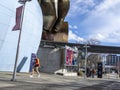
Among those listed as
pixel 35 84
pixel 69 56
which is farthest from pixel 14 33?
pixel 69 56

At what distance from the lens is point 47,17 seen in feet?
200

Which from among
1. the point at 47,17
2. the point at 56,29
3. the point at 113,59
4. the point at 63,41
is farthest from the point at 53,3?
the point at 113,59

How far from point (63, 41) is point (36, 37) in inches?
1865

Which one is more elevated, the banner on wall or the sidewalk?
the banner on wall

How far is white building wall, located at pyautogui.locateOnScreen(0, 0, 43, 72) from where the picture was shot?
26283mm

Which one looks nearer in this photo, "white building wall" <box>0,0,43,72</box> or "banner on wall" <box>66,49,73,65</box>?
"white building wall" <box>0,0,43,72</box>

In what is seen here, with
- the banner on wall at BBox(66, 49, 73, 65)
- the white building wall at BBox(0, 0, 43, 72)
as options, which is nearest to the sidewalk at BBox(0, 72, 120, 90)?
the white building wall at BBox(0, 0, 43, 72)

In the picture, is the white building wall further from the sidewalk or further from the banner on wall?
the banner on wall

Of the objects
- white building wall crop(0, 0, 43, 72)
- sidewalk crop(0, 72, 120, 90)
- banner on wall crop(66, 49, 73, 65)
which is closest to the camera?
sidewalk crop(0, 72, 120, 90)

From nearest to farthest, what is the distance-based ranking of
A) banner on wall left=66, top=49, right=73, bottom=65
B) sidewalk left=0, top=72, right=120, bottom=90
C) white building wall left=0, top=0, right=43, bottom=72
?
sidewalk left=0, top=72, right=120, bottom=90
white building wall left=0, top=0, right=43, bottom=72
banner on wall left=66, top=49, right=73, bottom=65

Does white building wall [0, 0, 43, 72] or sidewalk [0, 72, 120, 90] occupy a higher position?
white building wall [0, 0, 43, 72]

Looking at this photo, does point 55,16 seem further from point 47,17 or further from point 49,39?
point 49,39

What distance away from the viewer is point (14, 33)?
2783cm

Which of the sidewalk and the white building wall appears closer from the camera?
the sidewalk
